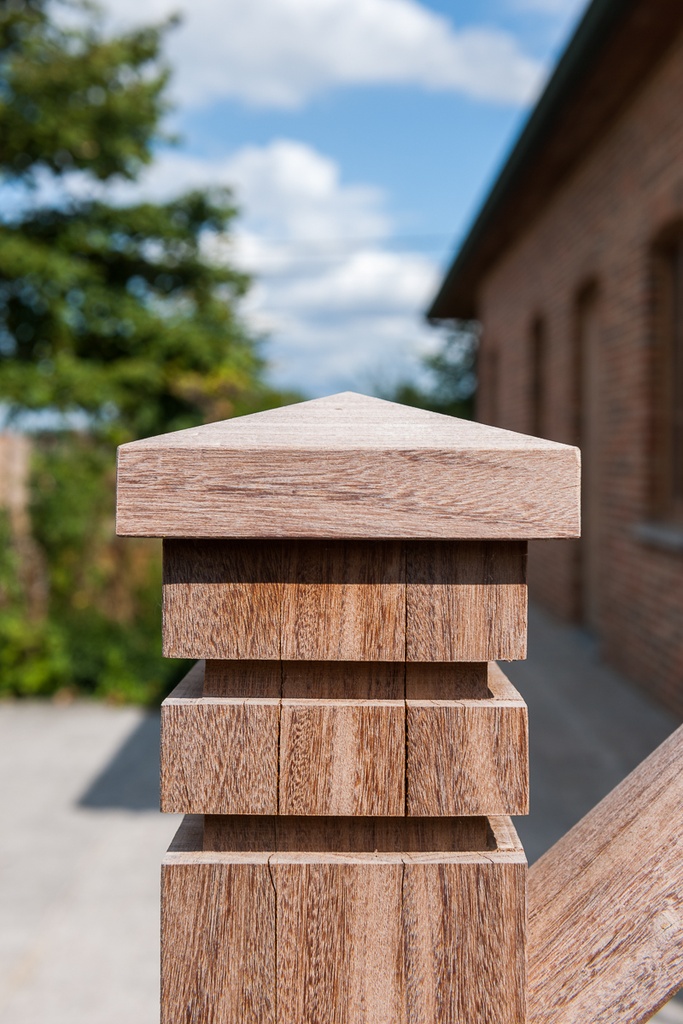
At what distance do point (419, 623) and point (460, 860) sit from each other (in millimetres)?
188

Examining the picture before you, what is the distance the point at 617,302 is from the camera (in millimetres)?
6898

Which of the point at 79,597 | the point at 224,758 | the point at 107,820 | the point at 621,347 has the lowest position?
the point at 107,820

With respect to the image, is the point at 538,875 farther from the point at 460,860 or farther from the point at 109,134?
the point at 109,134

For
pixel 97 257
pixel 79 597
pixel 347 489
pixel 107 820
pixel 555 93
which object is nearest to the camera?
pixel 347 489

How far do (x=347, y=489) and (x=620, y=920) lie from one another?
1.23ft

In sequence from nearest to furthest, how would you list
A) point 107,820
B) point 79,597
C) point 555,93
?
point 107,820
point 555,93
point 79,597

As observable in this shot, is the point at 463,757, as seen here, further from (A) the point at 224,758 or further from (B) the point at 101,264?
(B) the point at 101,264

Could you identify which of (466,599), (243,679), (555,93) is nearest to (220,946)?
(243,679)

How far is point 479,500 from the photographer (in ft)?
2.28

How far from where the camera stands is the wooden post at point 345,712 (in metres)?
0.70

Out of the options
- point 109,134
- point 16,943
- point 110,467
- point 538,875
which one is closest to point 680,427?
point 110,467

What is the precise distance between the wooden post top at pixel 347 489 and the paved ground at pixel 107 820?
2767 mm

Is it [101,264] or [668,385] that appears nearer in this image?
[668,385]

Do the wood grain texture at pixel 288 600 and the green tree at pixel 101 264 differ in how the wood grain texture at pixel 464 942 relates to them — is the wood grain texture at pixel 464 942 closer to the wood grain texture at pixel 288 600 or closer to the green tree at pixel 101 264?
the wood grain texture at pixel 288 600
